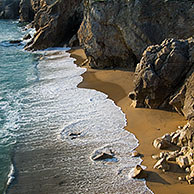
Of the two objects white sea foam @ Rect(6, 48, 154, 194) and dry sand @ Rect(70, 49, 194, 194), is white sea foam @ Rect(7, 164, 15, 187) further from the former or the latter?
dry sand @ Rect(70, 49, 194, 194)

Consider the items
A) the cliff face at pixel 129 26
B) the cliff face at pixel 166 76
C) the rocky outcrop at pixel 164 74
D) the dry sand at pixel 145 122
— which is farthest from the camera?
the cliff face at pixel 129 26

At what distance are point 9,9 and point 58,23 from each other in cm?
2845

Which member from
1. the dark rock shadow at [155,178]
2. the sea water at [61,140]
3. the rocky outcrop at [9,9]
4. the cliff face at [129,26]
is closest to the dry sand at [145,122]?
the dark rock shadow at [155,178]

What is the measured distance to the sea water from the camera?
7.93m

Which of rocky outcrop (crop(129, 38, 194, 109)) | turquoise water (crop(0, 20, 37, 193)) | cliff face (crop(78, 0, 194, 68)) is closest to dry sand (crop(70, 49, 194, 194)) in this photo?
rocky outcrop (crop(129, 38, 194, 109))

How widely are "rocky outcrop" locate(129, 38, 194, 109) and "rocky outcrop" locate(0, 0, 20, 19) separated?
43.5 meters

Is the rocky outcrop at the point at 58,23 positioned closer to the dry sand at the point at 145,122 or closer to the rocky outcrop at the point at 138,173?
the dry sand at the point at 145,122

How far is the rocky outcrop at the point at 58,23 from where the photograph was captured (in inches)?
1021

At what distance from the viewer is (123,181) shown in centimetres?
779

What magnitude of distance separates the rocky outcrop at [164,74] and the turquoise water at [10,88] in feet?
17.9

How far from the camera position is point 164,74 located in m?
11.2

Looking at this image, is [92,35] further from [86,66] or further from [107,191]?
[107,191]

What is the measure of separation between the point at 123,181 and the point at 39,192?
2.32m

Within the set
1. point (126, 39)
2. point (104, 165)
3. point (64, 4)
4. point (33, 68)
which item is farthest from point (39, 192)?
point (64, 4)
